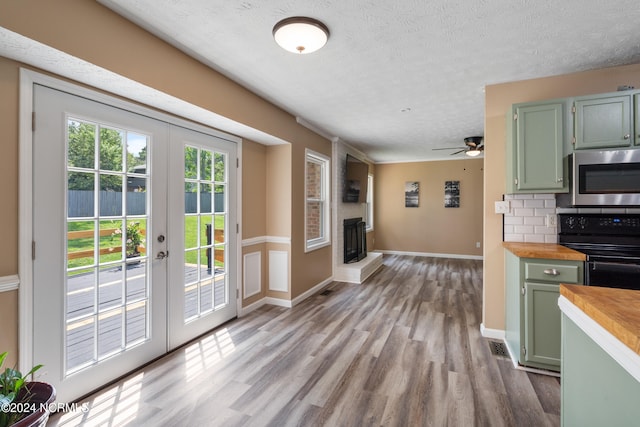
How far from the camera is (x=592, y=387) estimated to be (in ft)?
3.35

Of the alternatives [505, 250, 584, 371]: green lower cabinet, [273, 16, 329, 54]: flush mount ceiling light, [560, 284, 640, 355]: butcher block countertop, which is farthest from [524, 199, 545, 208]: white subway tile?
[273, 16, 329, 54]: flush mount ceiling light

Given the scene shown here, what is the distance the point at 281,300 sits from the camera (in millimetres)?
3855

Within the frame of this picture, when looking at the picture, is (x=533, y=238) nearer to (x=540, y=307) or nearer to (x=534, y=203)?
(x=534, y=203)

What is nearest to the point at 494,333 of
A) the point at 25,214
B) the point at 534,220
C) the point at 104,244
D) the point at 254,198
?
the point at 534,220

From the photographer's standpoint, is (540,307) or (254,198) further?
→ (254,198)

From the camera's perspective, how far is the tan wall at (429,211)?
7012 millimetres

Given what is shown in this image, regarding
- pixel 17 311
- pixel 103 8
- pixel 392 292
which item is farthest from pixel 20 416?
pixel 392 292

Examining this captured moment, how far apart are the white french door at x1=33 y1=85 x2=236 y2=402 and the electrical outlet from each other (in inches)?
→ 112

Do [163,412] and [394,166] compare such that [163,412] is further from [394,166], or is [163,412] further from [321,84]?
[394,166]

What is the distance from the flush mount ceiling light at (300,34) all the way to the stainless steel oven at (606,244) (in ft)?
7.94

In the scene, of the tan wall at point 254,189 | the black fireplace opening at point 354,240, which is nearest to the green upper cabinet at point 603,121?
the tan wall at point 254,189

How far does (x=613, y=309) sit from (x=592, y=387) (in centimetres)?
32

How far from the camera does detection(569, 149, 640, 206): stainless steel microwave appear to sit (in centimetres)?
215

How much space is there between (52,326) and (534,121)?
12.3 feet
